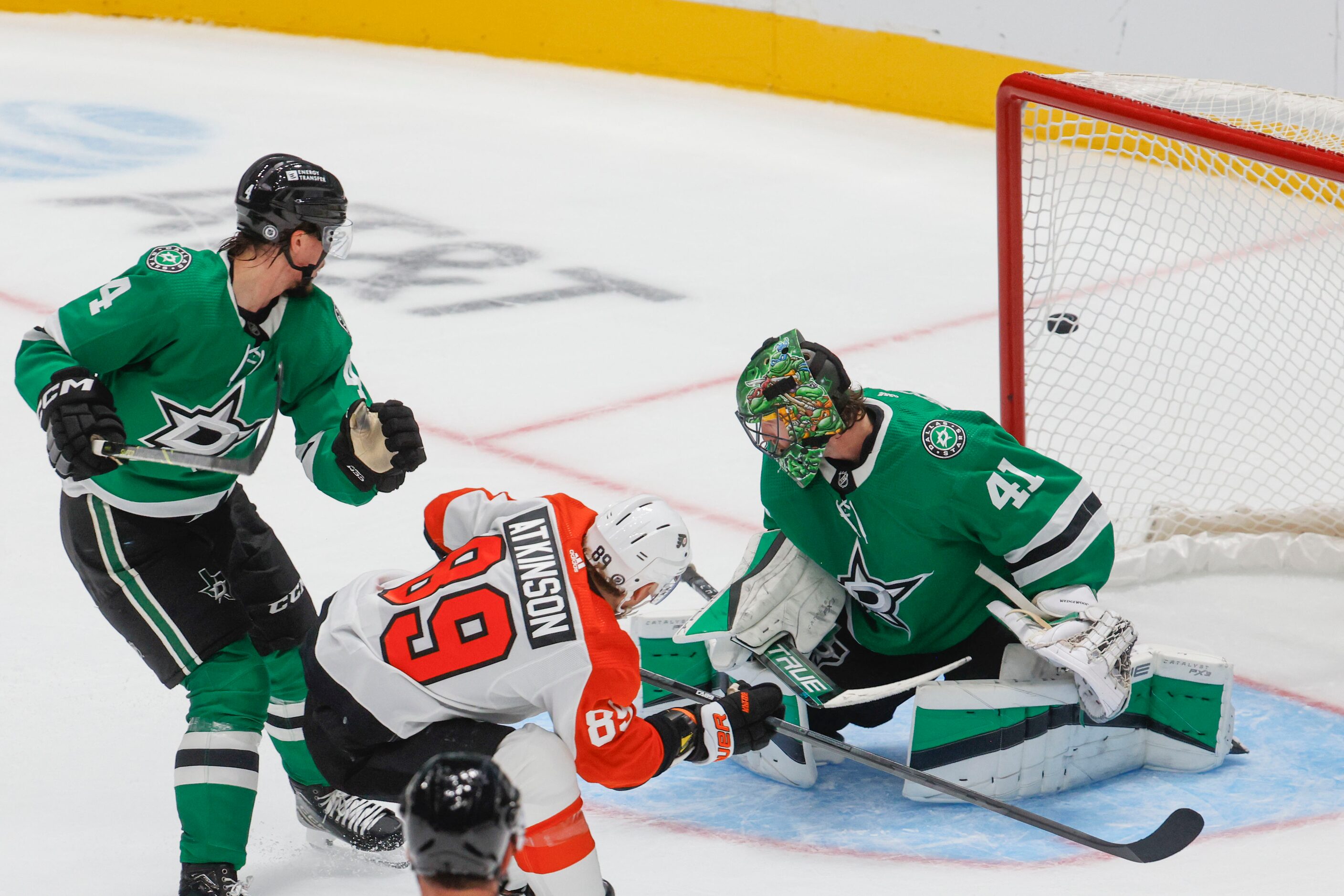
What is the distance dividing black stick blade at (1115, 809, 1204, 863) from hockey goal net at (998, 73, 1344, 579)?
1.31 m

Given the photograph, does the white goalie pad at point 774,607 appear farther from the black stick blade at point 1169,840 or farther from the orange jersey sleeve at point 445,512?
the black stick blade at point 1169,840

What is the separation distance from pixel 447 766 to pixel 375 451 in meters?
1.37

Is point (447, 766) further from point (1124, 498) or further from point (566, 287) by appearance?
point (566, 287)

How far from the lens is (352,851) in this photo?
270cm

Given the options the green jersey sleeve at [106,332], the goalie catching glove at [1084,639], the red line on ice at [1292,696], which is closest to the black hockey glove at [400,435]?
the green jersey sleeve at [106,332]

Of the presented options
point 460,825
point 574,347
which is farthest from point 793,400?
point 574,347

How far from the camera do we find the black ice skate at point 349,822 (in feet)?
8.68

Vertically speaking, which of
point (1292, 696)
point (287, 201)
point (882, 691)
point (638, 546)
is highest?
point (287, 201)

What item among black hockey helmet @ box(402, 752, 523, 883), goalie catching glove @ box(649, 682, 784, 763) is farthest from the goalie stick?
black hockey helmet @ box(402, 752, 523, 883)

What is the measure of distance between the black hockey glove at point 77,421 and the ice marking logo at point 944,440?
1.27 metres

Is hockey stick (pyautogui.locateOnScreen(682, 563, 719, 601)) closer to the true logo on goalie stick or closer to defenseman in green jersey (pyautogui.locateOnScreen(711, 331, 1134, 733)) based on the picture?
defenseman in green jersey (pyautogui.locateOnScreen(711, 331, 1134, 733))

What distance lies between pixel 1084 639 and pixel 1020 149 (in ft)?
4.57

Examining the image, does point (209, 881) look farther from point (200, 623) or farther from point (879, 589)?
point (879, 589)

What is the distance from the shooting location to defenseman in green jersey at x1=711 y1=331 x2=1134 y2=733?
266cm
